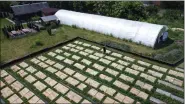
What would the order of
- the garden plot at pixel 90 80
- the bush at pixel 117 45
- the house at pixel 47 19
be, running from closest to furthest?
1. the garden plot at pixel 90 80
2. the bush at pixel 117 45
3. the house at pixel 47 19

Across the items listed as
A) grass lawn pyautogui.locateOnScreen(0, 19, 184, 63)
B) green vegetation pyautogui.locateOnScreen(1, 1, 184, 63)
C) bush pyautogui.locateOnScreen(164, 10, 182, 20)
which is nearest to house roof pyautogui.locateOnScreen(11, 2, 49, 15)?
green vegetation pyautogui.locateOnScreen(1, 1, 184, 63)

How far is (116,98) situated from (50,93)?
434 cm

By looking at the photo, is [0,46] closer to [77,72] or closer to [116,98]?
[77,72]

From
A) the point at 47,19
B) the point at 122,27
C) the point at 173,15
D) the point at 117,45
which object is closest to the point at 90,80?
the point at 117,45

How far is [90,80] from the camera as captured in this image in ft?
43.1

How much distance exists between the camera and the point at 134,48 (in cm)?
1836

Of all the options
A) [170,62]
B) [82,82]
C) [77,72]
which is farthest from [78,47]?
[170,62]

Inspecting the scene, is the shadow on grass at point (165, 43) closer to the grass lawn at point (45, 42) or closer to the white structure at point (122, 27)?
the grass lawn at point (45, 42)

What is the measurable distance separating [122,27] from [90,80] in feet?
32.6

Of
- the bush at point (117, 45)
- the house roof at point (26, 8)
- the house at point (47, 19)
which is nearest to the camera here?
the bush at point (117, 45)

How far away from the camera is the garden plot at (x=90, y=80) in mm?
11477

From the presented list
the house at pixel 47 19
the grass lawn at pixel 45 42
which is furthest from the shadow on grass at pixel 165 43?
the house at pixel 47 19

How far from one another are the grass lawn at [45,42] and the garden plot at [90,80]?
7.79 feet

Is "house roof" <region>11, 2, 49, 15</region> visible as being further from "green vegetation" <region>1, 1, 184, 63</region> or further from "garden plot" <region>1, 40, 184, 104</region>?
"garden plot" <region>1, 40, 184, 104</region>
